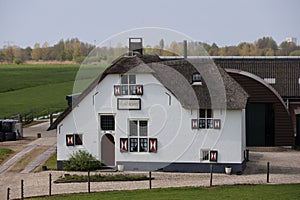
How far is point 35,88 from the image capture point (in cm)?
8212

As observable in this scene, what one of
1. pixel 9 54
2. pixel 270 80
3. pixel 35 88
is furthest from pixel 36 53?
pixel 270 80

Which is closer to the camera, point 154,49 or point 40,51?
point 154,49

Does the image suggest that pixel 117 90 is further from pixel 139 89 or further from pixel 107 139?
pixel 107 139

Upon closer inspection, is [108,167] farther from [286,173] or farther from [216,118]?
[286,173]

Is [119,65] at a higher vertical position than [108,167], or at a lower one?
higher

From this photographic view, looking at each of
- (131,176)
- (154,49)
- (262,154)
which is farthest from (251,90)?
(131,176)

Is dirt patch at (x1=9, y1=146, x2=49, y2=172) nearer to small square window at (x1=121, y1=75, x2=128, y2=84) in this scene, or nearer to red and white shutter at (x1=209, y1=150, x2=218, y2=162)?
small square window at (x1=121, y1=75, x2=128, y2=84)

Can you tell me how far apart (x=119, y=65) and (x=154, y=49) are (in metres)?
5.40

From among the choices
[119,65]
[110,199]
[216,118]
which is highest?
[119,65]

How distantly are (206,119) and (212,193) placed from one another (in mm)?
6080

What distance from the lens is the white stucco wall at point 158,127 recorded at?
96.5 feet

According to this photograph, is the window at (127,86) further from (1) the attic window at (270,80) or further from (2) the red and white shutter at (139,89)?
(1) the attic window at (270,80)

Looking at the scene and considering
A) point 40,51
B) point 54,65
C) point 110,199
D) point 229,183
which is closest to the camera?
point 110,199

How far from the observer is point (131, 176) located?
28.2 m
